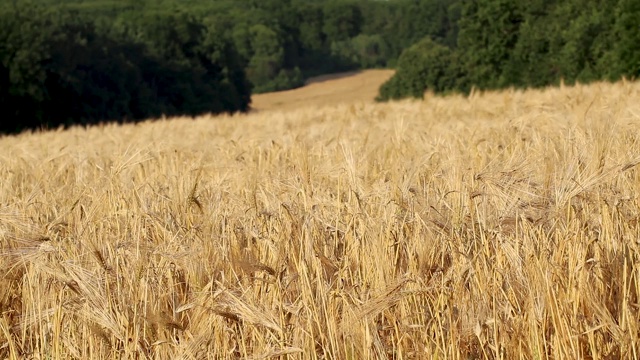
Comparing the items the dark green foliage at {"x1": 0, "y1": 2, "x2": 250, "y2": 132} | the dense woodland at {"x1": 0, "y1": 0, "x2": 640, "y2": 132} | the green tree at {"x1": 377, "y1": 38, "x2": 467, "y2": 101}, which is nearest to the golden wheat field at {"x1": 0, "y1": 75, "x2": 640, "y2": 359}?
the dense woodland at {"x1": 0, "y1": 0, "x2": 640, "y2": 132}

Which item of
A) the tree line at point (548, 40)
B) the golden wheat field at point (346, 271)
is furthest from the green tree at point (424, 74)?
the golden wheat field at point (346, 271)

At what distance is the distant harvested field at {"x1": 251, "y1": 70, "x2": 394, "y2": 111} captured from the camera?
73.4 meters

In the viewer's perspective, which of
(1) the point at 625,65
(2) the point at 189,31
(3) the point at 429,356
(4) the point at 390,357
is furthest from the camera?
→ (2) the point at 189,31

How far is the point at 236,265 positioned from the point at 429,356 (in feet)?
2.31

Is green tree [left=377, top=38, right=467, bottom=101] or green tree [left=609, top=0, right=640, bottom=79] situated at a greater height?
green tree [left=609, top=0, right=640, bottom=79]

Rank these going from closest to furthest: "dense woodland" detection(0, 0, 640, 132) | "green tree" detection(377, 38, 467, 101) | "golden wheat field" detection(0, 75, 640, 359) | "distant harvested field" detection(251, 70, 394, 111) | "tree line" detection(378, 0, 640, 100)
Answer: "golden wheat field" detection(0, 75, 640, 359)
"tree line" detection(378, 0, 640, 100)
"dense woodland" detection(0, 0, 640, 132)
"green tree" detection(377, 38, 467, 101)
"distant harvested field" detection(251, 70, 394, 111)

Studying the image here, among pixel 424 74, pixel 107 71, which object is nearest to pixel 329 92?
pixel 424 74

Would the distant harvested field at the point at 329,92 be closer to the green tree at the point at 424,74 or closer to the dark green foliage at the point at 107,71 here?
the green tree at the point at 424,74

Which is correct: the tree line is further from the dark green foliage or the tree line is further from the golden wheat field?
the golden wheat field

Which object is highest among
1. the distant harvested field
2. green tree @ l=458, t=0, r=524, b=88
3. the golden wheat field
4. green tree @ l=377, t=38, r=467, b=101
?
the golden wheat field

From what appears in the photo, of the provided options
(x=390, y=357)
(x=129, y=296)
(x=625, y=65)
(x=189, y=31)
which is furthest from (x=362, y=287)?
(x=189, y=31)

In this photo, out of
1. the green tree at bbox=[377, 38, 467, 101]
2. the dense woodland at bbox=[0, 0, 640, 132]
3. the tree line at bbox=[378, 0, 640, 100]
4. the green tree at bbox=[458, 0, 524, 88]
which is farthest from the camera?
the green tree at bbox=[377, 38, 467, 101]

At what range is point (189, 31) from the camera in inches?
2549

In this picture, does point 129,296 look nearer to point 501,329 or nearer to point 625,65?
point 501,329
